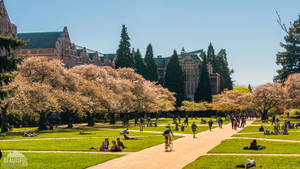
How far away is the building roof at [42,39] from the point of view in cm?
8888

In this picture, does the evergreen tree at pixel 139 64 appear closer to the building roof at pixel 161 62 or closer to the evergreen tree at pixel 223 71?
the building roof at pixel 161 62

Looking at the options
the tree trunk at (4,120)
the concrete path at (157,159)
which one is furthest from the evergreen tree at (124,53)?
the concrete path at (157,159)

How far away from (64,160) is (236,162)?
988 centimetres

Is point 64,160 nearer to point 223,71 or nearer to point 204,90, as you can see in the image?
point 204,90

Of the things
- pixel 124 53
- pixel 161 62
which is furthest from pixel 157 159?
pixel 161 62

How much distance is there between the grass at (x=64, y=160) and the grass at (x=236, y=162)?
221 inches

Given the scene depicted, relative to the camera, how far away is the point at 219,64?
132 metres

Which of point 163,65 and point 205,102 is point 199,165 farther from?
point 163,65

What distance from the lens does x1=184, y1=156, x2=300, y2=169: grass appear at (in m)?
19.0

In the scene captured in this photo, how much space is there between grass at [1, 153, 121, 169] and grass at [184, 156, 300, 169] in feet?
18.4

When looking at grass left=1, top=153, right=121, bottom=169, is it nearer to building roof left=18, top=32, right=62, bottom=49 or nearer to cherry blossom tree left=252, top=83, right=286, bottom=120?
cherry blossom tree left=252, top=83, right=286, bottom=120

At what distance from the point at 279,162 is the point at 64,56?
3066 inches

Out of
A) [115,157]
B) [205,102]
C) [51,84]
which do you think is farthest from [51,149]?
[205,102]

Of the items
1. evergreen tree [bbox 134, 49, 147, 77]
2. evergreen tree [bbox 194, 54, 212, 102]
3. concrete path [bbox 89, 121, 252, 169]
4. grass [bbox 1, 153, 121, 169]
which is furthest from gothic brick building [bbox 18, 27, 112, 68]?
concrete path [bbox 89, 121, 252, 169]
